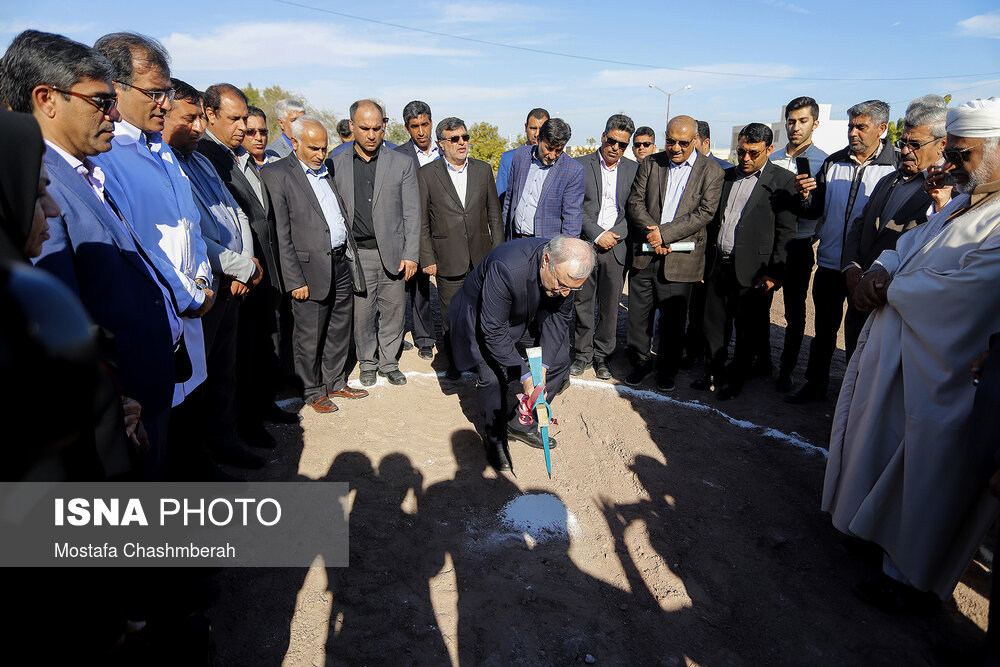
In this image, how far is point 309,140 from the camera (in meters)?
4.16

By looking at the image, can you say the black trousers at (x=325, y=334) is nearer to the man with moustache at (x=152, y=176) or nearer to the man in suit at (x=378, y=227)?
the man in suit at (x=378, y=227)

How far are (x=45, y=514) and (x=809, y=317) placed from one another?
805cm

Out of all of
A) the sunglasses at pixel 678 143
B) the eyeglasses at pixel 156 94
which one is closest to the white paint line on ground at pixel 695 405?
the sunglasses at pixel 678 143

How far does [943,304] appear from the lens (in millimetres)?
2426

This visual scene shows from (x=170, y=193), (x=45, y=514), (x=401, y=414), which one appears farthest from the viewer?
(x=401, y=414)

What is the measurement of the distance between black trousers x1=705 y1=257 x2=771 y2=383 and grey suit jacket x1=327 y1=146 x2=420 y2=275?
2646mm

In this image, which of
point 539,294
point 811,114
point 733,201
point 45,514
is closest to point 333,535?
point 539,294

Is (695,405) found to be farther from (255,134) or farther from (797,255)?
(255,134)

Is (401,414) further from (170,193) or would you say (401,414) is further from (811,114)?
(811,114)

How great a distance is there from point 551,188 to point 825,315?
2475 millimetres

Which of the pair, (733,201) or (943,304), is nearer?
(943,304)

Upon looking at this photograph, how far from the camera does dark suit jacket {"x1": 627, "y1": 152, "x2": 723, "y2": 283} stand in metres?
4.85

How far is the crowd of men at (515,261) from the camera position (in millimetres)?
A: 2205

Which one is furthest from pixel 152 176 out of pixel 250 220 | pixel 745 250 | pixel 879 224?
pixel 879 224
